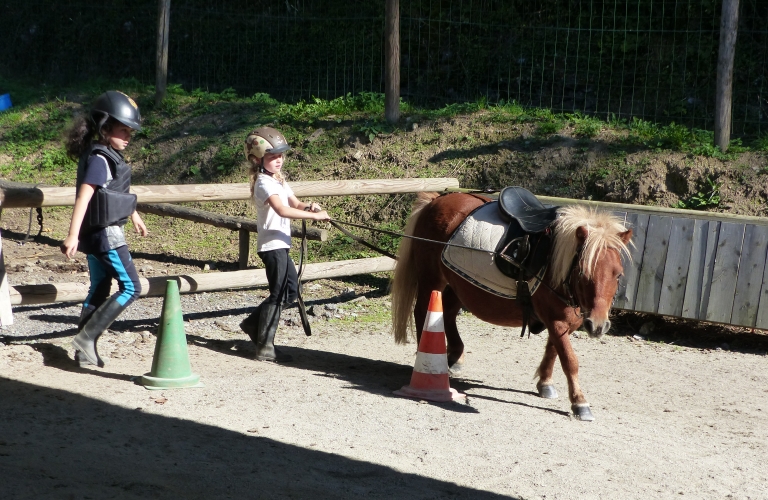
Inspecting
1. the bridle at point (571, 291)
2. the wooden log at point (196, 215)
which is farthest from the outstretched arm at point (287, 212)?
the wooden log at point (196, 215)

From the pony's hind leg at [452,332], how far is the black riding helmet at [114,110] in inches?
100

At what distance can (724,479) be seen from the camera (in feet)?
14.6

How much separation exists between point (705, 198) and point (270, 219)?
4993mm

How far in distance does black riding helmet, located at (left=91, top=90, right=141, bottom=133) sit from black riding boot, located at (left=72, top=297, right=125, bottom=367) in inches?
45.6

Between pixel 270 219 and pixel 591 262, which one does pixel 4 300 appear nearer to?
pixel 270 219

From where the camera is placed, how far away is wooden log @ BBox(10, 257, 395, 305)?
18.9ft

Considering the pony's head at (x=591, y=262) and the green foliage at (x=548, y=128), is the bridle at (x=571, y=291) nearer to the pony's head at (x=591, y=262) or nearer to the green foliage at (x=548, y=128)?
the pony's head at (x=591, y=262)

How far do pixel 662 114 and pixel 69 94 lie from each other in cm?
1028

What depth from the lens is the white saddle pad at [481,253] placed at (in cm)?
564

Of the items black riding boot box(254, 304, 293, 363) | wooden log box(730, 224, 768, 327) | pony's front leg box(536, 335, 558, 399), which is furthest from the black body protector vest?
wooden log box(730, 224, 768, 327)

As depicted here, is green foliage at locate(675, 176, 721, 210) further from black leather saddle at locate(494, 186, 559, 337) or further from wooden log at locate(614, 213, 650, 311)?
black leather saddle at locate(494, 186, 559, 337)

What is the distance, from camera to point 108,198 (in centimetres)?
534

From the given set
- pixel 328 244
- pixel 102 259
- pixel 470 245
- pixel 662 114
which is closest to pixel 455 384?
pixel 470 245

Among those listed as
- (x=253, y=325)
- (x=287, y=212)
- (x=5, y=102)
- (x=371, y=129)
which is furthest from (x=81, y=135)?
(x=5, y=102)
